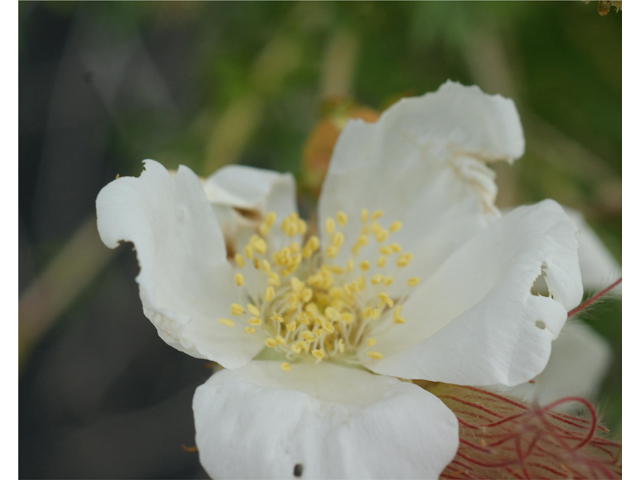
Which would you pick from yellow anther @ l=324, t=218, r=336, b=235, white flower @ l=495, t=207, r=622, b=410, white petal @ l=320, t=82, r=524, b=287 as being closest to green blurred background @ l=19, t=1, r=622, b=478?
white flower @ l=495, t=207, r=622, b=410

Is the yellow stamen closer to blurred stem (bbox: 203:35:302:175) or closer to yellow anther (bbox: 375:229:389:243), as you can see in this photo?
yellow anther (bbox: 375:229:389:243)

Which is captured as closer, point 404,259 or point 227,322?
point 227,322

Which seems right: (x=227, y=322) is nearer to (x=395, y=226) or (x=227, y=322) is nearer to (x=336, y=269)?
(x=336, y=269)

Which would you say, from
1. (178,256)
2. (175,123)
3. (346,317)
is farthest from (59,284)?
(346,317)

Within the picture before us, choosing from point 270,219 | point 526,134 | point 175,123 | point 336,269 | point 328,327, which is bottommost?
point 328,327

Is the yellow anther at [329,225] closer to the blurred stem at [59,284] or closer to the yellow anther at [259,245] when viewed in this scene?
the yellow anther at [259,245]

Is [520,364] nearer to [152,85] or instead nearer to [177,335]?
[177,335]
